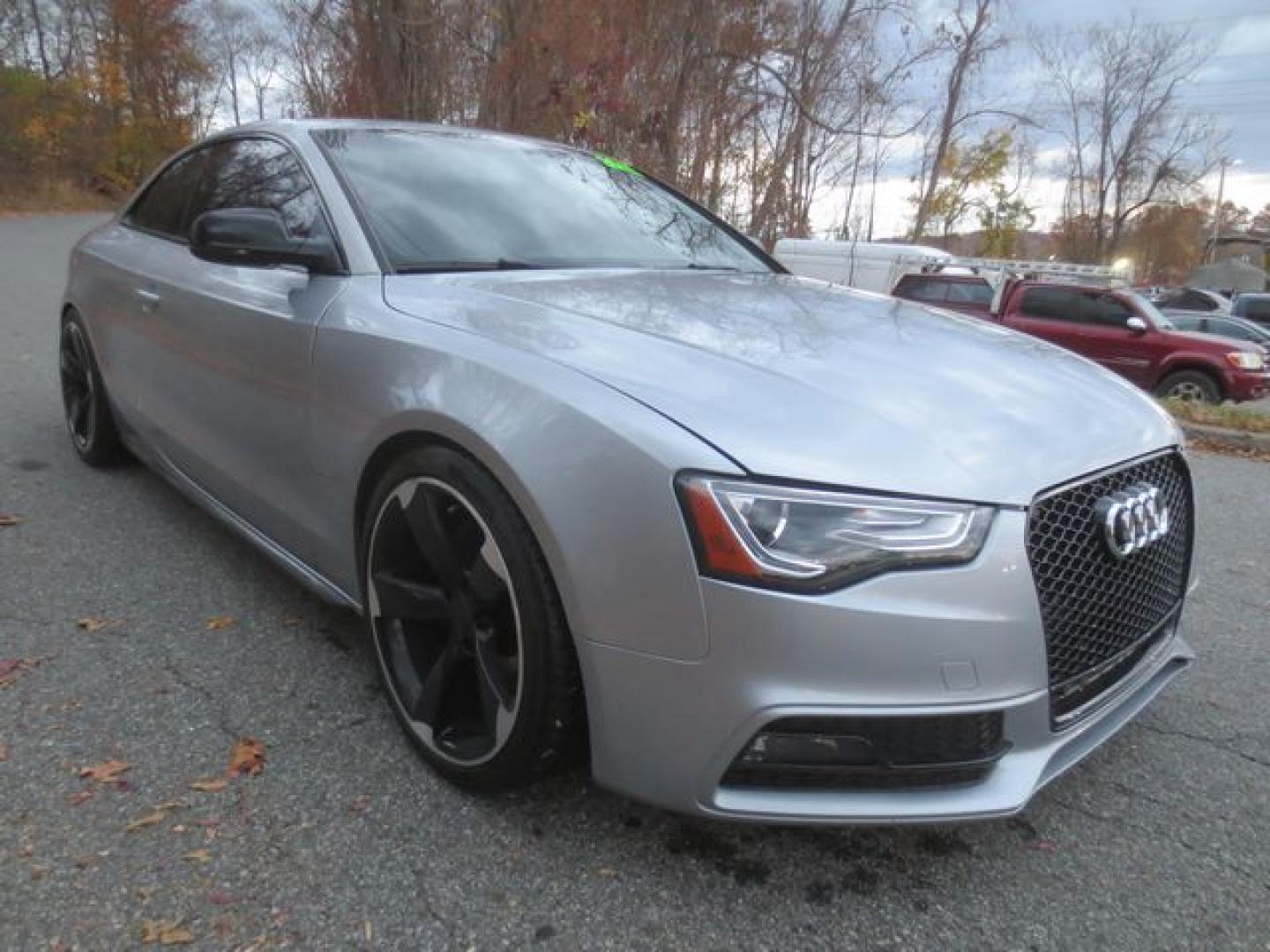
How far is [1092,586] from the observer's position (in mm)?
1736

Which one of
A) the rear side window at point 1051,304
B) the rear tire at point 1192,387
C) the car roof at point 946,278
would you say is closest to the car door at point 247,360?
the rear tire at point 1192,387

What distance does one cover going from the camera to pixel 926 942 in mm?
1654

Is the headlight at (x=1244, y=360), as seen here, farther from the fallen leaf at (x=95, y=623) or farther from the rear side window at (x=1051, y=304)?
the fallen leaf at (x=95, y=623)

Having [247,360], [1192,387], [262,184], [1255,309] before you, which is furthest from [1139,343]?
[1255,309]

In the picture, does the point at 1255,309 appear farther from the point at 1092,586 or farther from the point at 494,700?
the point at 494,700

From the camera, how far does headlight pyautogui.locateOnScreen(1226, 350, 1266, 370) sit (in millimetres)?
12445

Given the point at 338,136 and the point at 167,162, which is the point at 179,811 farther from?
the point at 167,162

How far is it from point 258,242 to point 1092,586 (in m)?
2.08

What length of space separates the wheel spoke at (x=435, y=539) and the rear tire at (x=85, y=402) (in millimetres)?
2603

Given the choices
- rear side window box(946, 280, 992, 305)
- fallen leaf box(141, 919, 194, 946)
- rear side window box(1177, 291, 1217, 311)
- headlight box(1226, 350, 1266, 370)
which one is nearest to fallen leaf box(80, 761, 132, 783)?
fallen leaf box(141, 919, 194, 946)

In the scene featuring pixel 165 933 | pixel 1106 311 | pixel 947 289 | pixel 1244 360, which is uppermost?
pixel 947 289

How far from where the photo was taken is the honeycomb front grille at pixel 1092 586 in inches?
64.8

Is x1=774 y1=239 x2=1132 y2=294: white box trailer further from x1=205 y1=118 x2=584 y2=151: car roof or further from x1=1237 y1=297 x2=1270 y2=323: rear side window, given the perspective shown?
x1=205 y1=118 x2=584 y2=151: car roof

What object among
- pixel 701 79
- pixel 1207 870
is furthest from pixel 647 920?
pixel 701 79
